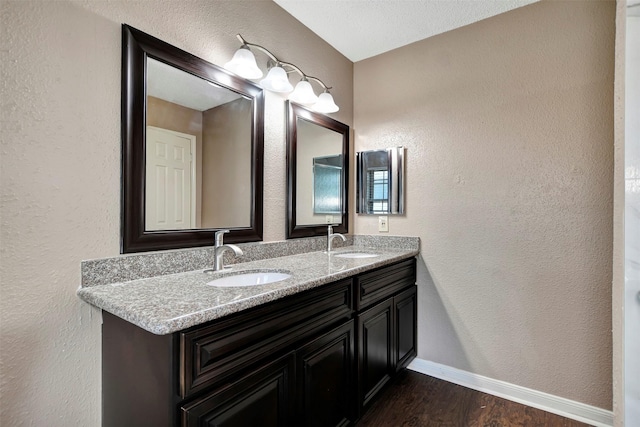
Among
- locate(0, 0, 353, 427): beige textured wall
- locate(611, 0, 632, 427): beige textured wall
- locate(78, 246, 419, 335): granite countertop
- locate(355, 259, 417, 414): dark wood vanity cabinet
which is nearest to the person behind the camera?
locate(78, 246, 419, 335): granite countertop

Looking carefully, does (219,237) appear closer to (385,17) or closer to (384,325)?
(384,325)

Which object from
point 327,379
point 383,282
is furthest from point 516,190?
point 327,379

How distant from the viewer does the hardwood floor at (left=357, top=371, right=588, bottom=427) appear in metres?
1.64

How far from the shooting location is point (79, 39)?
1.07m

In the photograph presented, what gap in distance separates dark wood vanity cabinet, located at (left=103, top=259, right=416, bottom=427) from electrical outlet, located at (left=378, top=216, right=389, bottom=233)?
2.34 ft

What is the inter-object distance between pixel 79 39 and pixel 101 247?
724 millimetres

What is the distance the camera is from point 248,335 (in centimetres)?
98

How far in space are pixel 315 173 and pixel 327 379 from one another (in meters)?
1.28

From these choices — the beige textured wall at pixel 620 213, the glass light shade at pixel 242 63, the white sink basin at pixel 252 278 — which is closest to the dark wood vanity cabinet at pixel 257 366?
the white sink basin at pixel 252 278

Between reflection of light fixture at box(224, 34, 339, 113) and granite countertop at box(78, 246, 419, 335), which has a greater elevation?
reflection of light fixture at box(224, 34, 339, 113)

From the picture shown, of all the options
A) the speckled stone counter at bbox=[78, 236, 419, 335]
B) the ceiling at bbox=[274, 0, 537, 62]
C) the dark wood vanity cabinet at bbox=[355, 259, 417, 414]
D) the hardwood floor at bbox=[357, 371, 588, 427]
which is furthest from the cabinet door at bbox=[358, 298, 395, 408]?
the ceiling at bbox=[274, 0, 537, 62]

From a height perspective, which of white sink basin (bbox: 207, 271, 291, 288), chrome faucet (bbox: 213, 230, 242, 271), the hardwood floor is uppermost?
chrome faucet (bbox: 213, 230, 242, 271)

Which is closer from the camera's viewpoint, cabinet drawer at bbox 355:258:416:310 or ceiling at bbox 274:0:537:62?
cabinet drawer at bbox 355:258:416:310

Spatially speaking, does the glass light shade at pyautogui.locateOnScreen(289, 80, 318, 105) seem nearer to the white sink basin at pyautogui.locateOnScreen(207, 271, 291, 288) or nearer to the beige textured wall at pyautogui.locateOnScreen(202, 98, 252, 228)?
the beige textured wall at pyautogui.locateOnScreen(202, 98, 252, 228)
